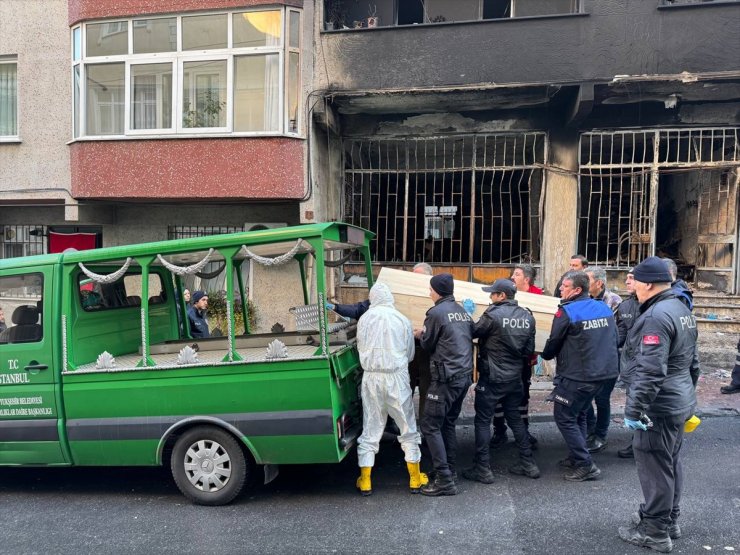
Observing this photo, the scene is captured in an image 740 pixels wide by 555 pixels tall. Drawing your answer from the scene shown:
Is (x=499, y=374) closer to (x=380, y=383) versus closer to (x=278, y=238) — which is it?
(x=380, y=383)

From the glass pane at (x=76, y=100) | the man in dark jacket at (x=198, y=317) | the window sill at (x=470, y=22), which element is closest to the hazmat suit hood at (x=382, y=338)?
the man in dark jacket at (x=198, y=317)

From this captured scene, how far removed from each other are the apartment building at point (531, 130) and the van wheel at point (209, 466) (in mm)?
5931

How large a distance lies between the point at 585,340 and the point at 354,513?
237 centimetres

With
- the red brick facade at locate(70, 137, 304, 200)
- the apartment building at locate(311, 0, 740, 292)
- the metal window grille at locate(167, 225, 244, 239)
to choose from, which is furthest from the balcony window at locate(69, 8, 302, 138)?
the metal window grille at locate(167, 225, 244, 239)

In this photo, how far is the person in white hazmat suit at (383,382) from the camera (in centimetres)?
448

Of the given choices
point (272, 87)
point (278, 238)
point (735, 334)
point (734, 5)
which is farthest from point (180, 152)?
point (735, 334)

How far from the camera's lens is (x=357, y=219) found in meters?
10.5

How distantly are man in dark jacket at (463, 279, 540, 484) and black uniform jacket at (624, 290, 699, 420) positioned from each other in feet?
3.97

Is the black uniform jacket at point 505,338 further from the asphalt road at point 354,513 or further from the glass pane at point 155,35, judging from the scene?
the glass pane at point 155,35

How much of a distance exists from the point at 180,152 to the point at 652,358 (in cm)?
802

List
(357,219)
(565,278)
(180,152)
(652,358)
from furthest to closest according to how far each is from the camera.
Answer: (357,219), (180,152), (565,278), (652,358)

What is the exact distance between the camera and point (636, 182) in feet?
30.9

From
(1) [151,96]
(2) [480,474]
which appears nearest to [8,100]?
(1) [151,96]

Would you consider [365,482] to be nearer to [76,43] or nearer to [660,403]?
[660,403]
